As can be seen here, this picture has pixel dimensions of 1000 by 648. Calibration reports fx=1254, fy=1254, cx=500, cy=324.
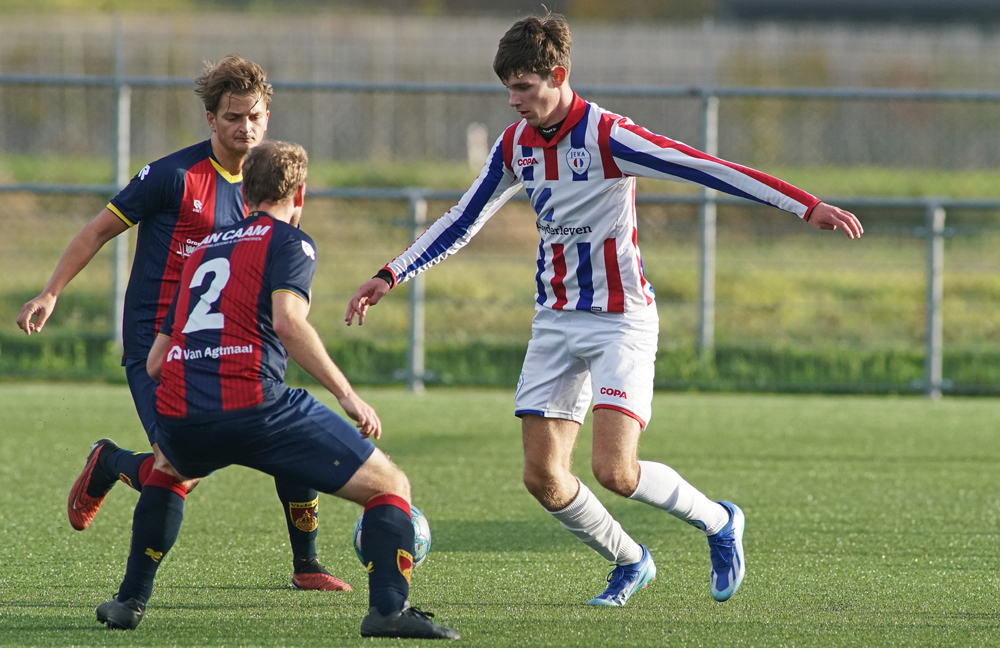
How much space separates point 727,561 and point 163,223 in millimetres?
2237

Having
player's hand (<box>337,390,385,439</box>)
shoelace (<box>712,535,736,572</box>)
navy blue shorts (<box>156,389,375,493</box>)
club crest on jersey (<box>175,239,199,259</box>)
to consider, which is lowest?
shoelace (<box>712,535,736,572</box>)

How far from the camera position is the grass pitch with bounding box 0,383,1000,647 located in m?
3.81

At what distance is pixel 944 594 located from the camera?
4266 millimetres

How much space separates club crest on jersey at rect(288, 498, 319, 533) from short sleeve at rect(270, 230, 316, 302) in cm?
120

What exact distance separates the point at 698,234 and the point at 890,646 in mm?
6551

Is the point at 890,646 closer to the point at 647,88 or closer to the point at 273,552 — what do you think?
the point at 273,552

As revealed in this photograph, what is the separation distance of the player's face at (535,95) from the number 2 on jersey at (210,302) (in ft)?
3.80

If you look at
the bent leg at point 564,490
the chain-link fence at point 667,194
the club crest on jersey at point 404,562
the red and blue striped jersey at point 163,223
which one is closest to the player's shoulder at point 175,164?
the red and blue striped jersey at point 163,223

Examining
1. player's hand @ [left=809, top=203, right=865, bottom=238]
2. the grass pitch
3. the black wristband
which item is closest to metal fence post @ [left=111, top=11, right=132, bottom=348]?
the grass pitch

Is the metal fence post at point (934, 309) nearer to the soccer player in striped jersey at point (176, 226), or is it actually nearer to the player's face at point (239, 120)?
the soccer player in striped jersey at point (176, 226)

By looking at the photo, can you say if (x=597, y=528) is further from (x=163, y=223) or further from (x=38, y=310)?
(x=38, y=310)

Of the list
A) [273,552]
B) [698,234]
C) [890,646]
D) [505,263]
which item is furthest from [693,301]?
[890,646]

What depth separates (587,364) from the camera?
14.1 feet

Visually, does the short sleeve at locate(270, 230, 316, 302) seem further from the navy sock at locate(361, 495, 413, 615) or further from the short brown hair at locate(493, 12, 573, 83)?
the short brown hair at locate(493, 12, 573, 83)
